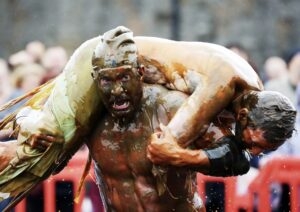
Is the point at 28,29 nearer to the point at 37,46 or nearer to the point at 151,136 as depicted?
the point at 37,46

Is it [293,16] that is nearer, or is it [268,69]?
[268,69]

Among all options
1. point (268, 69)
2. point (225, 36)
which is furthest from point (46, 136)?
point (225, 36)

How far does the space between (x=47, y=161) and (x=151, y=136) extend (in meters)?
0.68

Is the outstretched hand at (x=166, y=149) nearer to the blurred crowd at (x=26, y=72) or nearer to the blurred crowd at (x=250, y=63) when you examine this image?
the blurred crowd at (x=250, y=63)

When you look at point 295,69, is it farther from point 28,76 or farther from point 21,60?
point 21,60

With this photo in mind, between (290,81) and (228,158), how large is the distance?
5.04 m

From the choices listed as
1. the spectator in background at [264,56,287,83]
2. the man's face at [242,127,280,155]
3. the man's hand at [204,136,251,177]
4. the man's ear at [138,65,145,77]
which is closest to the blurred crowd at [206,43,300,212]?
the spectator in background at [264,56,287,83]

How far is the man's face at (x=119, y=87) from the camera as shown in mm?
8492

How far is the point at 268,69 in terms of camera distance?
14594 millimetres

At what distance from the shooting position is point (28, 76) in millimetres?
13578

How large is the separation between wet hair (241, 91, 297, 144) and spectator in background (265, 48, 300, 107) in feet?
15.4

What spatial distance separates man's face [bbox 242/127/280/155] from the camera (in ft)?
27.9

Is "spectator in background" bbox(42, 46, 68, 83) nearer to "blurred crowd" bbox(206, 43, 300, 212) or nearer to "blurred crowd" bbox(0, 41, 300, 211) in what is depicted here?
"blurred crowd" bbox(0, 41, 300, 211)

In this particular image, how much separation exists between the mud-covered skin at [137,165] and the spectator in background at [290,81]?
4296 millimetres
